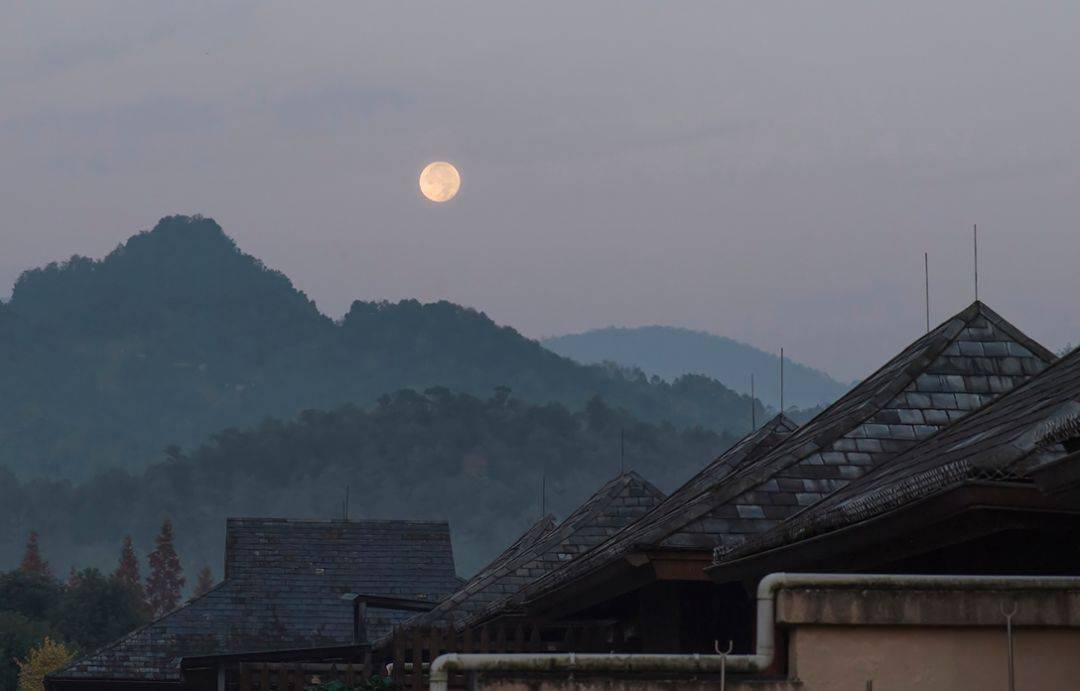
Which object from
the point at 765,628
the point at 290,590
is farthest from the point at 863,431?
the point at 290,590

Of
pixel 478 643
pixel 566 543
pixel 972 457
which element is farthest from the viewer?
pixel 566 543

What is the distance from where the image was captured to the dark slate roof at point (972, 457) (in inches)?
269

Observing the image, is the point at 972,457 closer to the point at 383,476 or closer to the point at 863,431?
the point at 863,431

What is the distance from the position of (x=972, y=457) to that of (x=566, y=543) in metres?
13.6

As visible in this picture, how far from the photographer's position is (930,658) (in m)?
6.74

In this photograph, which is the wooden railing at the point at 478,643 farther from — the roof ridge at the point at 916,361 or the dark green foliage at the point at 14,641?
the dark green foliage at the point at 14,641

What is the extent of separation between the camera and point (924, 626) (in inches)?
265

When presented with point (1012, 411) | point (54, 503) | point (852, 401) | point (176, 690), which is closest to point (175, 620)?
point (176, 690)

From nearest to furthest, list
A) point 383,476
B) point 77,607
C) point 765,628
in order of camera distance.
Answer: point 765,628 → point 77,607 → point 383,476

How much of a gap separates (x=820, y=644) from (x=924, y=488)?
962 mm

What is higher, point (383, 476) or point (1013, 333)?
point (383, 476)

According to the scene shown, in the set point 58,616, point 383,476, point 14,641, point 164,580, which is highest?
point 383,476

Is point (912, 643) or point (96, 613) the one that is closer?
point (912, 643)

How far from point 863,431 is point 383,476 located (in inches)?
6695
